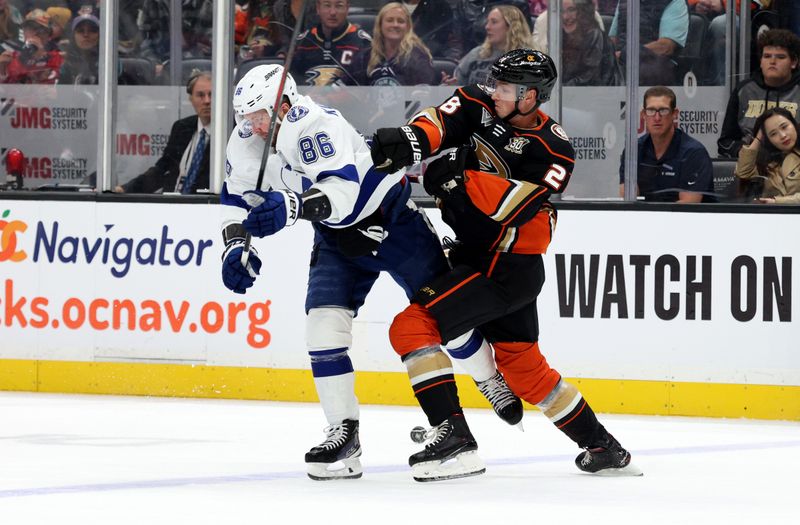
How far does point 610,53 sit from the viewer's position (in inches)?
259

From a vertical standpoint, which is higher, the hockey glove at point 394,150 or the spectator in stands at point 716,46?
the spectator in stands at point 716,46

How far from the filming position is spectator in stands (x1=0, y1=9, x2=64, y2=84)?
23.8ft

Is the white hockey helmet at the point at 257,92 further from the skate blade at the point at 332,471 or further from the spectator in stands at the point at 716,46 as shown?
the spectator in stands at the point at 716,46

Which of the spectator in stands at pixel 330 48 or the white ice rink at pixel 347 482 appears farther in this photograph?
the spectator in stands at pixel 330 48

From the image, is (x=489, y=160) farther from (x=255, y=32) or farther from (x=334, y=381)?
(x=255, y=32)

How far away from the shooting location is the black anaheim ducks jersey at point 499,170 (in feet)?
13.5

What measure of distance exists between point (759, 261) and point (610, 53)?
45.9 inches

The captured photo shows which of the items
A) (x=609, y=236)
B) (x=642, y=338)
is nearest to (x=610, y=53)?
(x=609, y=236)

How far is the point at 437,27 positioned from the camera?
677 cm

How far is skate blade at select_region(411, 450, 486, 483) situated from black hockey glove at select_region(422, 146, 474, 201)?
29.0 inches

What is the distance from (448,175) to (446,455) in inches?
30.6

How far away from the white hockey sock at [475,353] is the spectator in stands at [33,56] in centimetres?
363

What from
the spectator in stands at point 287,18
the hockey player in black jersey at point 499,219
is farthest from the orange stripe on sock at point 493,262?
the spectator in stands at point 287,18

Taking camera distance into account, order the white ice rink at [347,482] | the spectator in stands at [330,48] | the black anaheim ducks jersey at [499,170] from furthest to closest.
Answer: the spectator in stands at [330,48] → the black anaheim ducks jersey at [499,170] → the white ice rink at [347,482]
